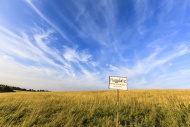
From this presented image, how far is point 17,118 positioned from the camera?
9703 mm

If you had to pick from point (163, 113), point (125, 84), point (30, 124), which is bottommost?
point (30, 124)

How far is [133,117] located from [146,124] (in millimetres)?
1216

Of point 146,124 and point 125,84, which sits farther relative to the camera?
point 125,84

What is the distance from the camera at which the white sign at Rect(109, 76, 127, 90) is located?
9.80 meters

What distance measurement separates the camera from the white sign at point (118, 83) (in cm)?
980

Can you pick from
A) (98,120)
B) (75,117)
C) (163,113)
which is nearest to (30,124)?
(75,117)

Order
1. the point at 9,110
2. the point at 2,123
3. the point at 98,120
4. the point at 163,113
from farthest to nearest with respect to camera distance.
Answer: the point at 9,110
the point at 163,113
the point at 98,120
the point at 2,123

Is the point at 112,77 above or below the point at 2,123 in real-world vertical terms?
above

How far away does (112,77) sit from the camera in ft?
32.5

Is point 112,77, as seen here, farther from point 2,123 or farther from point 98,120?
point 2,123

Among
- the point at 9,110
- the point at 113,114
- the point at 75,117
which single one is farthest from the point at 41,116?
the point at 113,114

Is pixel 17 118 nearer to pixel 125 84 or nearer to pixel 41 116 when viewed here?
pixel 41 116

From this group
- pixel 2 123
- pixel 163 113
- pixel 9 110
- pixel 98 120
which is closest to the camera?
pixel 2 123

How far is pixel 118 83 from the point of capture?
32.2ft
